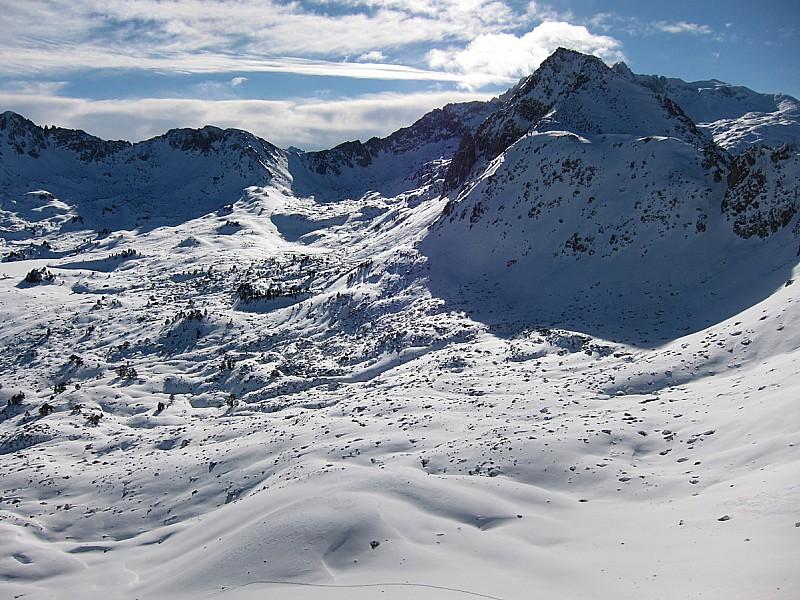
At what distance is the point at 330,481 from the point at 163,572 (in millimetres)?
5452

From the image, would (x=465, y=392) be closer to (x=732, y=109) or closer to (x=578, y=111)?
(x=578, y=111)

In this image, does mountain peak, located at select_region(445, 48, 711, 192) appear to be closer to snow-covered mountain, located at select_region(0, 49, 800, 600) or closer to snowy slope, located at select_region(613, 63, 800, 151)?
snow-covered mountain, located at select_region(0, 49, 800, 600)

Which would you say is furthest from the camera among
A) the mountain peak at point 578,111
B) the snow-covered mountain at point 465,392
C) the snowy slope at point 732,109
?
the snowy slope at point 732,109

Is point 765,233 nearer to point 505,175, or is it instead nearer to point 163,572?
point 505,175

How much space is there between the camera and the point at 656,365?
22.0 metres

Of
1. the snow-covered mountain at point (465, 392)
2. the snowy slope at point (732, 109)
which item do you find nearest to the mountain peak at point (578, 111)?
the snow-covered mountain at point (465, 392)

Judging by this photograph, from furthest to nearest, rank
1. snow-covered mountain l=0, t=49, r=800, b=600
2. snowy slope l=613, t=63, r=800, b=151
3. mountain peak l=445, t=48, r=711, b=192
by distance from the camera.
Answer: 1. snowy slope l=613, t=63, r=800, b=151
2. mountain peak l=445, t=48, r=711, b=192
3. snow-covered mountain l=0, t=49, r=800, b=600

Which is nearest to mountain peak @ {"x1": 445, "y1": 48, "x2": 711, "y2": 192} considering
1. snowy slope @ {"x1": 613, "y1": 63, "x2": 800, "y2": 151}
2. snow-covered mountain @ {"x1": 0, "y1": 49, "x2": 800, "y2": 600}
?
snow-covered mountain @ {"x1": 0, "y1": 49, "x2": 800, "y2": 600}

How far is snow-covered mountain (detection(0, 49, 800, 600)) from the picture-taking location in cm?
1195

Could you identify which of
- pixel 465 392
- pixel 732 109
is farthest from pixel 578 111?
pixel 732 109

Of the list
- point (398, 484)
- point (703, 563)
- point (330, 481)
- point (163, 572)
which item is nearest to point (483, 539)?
point (398, 484)

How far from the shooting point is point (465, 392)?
78.2 ft

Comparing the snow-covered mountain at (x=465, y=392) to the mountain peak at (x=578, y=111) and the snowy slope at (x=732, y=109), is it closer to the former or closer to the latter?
the mountain peak at (x=578, y=111)

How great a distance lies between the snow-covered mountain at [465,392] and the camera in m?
11.9
